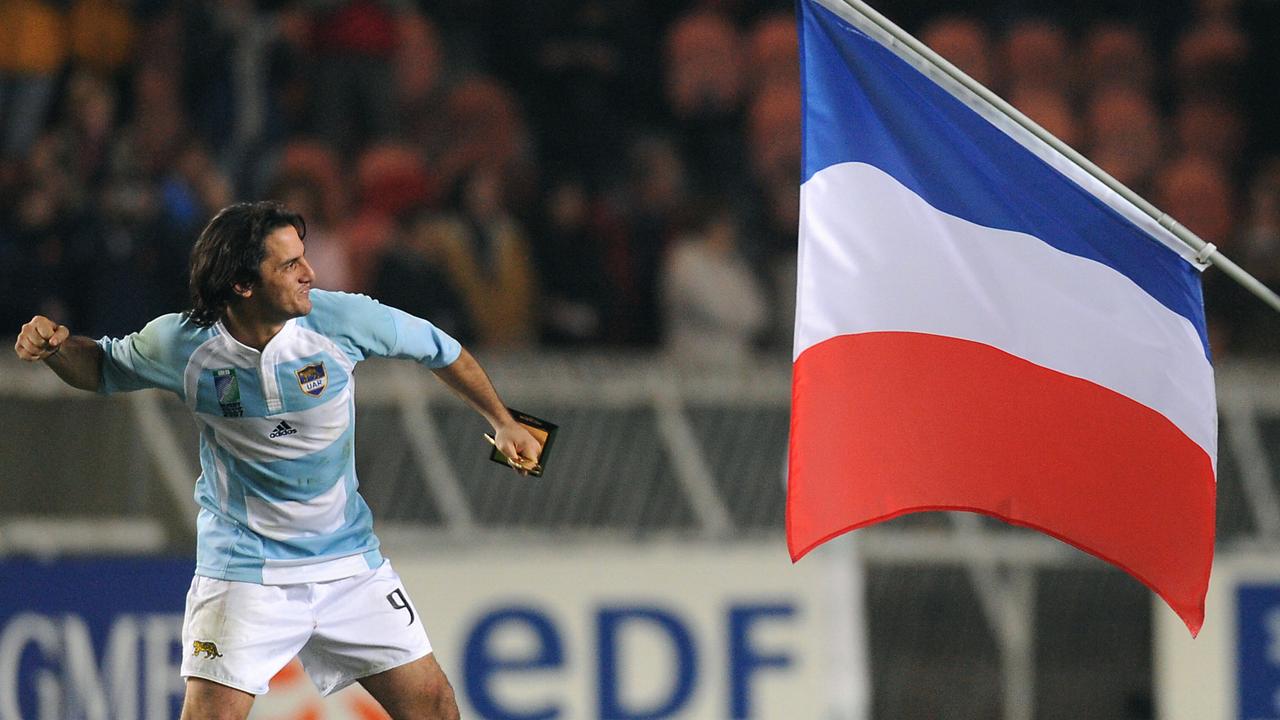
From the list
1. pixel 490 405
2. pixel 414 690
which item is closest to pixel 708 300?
pixel 490 405

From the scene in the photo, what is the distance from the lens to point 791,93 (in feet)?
41.8

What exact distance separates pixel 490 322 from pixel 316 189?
1.24 metres

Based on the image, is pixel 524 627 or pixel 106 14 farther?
pixel 106 14

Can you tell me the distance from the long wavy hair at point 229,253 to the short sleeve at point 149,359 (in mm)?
95

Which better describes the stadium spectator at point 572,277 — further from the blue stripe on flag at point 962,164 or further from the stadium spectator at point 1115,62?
the blue stripe on flag at point 962,164

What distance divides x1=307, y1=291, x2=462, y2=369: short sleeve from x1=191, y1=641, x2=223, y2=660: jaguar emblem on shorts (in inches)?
34.9

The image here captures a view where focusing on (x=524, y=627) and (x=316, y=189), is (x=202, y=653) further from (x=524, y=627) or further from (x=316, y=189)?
(x=316, y=189)

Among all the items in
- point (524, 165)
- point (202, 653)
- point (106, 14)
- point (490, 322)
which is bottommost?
point (202, 653)

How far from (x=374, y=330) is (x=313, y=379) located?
0.22 metres

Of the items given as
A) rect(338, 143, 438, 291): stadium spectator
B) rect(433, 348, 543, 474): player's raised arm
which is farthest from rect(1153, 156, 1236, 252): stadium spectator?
rect(433, 348, 543, 474): player's raised arm

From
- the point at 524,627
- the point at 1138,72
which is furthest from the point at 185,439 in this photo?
the point at 1138,72

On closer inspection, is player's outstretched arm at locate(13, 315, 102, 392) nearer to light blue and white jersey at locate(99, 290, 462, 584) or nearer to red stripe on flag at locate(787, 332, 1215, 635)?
light blue and white jersey at locate(99, 290, 462, 584)

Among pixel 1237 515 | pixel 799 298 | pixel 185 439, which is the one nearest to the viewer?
pixel 799 298

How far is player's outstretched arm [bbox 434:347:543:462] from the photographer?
593 cm
